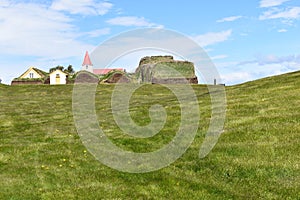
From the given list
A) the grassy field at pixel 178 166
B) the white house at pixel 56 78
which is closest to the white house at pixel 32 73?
the white house at pixel 56 78

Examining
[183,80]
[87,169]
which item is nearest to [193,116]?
[87,169]

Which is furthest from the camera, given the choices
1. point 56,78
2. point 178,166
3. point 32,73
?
point 32,73

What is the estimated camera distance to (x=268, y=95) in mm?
30609

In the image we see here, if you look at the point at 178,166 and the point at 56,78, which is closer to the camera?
the point at 178,166

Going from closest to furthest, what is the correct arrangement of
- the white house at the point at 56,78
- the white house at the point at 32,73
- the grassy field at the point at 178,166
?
the grassy field at the point at 178,166
the white house at the point at 56,78
the white house at the point at 32,73

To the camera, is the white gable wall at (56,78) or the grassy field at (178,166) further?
the white gable wall at (56,78)

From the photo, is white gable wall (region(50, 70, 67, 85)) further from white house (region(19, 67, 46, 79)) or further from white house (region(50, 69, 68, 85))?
white house (region(19, 67, 46, 79))

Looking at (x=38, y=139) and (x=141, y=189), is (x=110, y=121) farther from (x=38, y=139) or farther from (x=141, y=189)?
(x=141, y=189)

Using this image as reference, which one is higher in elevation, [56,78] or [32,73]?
[32,73]

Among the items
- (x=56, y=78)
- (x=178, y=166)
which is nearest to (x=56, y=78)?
(x=56, y=78)

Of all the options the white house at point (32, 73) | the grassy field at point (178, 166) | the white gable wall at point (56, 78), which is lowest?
the grassy field at point (178, 166)

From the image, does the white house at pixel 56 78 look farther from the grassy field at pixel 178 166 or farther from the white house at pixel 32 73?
the grassy field at pixel 178 166

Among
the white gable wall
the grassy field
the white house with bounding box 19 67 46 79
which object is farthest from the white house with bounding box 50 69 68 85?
→ the grassy field

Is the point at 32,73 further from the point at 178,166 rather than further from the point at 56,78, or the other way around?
the point at 178,166
